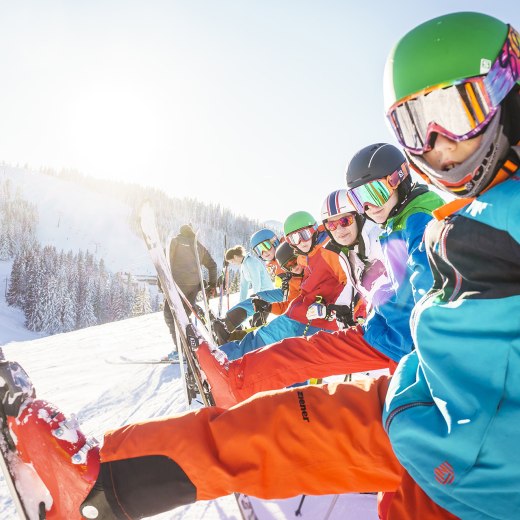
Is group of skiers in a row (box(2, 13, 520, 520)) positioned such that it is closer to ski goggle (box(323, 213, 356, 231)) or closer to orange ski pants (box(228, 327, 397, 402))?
orange ski pants (box(228, 327, 397, 402))

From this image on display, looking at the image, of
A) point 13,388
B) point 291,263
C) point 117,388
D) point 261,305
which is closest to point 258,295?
point 261,305

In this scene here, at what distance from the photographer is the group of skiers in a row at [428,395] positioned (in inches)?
38.5

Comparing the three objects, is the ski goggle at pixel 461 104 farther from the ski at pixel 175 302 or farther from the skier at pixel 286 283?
the skier at pixel 286 283

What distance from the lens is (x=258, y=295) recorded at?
6250 millimetres

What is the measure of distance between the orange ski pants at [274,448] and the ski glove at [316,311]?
2426mm

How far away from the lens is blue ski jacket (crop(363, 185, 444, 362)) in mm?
2178

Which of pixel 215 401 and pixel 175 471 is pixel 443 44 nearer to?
pixel 175 471

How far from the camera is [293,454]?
1508 millimetres

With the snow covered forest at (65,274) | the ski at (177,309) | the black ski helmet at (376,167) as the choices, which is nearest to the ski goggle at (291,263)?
the ski at (177,309)

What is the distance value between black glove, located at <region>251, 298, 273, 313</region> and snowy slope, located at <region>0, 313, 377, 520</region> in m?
1.68

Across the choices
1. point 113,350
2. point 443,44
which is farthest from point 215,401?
point 113,350

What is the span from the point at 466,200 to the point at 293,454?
1195 mm

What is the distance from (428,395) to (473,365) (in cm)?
24

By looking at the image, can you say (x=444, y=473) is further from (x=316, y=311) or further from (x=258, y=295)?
(x=258, y=295)
